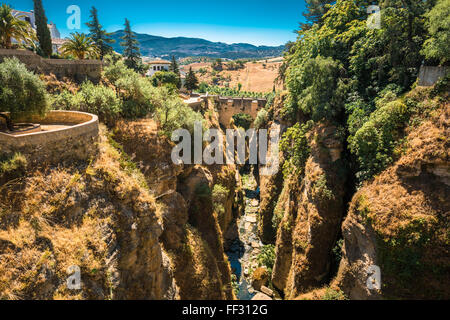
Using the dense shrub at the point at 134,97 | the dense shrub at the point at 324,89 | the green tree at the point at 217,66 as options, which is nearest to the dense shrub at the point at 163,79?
the dense shrub at the point at 134,97

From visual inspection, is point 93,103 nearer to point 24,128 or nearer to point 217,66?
point 24,128

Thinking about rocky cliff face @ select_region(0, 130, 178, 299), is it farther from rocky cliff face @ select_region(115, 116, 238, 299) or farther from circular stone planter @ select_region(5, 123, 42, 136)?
circular stone planter @ select_region(5, 123, 42, 136)

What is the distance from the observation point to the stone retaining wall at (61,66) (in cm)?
1831

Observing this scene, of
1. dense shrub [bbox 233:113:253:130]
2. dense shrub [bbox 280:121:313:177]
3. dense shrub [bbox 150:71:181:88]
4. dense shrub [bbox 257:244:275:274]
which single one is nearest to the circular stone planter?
dense shrub [bbox 280:121:313:177]

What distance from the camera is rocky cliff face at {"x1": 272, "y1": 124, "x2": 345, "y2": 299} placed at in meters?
17.7

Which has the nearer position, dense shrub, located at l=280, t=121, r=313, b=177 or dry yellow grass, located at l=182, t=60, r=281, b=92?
dense shrub, located at l=280, t=121, r=313, b=177

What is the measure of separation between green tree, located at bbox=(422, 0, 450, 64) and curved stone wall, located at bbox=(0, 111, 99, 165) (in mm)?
20020

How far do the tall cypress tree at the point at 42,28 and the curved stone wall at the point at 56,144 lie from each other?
1350cm

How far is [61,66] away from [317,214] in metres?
25.9

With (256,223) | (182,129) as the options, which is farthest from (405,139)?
(256,223)

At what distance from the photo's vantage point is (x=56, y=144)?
39.6ft

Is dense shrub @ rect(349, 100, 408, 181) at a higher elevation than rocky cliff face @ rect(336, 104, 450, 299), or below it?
higher

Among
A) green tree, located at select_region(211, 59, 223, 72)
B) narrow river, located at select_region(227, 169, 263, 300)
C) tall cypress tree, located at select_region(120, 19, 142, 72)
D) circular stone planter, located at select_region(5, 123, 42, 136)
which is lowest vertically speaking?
narrow river, located at select_region(227, 169, 263, 300)

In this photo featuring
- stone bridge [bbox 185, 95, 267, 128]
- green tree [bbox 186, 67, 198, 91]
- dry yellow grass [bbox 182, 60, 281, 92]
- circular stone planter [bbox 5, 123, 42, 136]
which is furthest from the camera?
dry yellow grass [bbox 182, 60, 281, 92]
